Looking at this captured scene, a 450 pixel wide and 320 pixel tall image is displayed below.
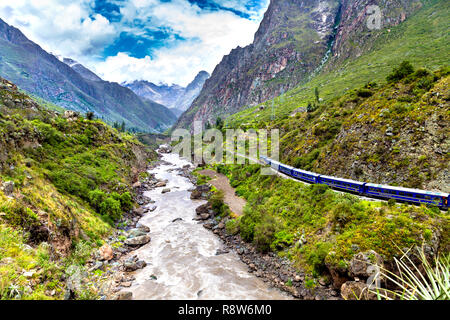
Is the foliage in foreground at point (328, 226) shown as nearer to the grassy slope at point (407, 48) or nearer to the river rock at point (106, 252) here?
the river rock at point (106, 252)

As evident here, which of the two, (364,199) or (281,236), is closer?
(364,199)

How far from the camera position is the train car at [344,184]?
23953mm

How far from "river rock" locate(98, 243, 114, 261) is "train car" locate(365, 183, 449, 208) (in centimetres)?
2881

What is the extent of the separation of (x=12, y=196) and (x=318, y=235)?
2762 cm

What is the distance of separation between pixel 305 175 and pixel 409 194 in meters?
13.2

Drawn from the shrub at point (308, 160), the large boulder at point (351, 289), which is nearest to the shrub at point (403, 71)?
the shrub at point (308, 160)

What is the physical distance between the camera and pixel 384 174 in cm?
2459

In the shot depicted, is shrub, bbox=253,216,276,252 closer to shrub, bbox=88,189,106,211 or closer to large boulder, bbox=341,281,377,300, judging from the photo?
large boulder, bbox=341,281,377,300

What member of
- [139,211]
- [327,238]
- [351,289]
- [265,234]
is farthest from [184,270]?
[139,211]

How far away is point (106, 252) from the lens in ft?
78.0

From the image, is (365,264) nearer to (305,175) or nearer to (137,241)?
(305,175)

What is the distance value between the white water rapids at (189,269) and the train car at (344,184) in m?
13.8
